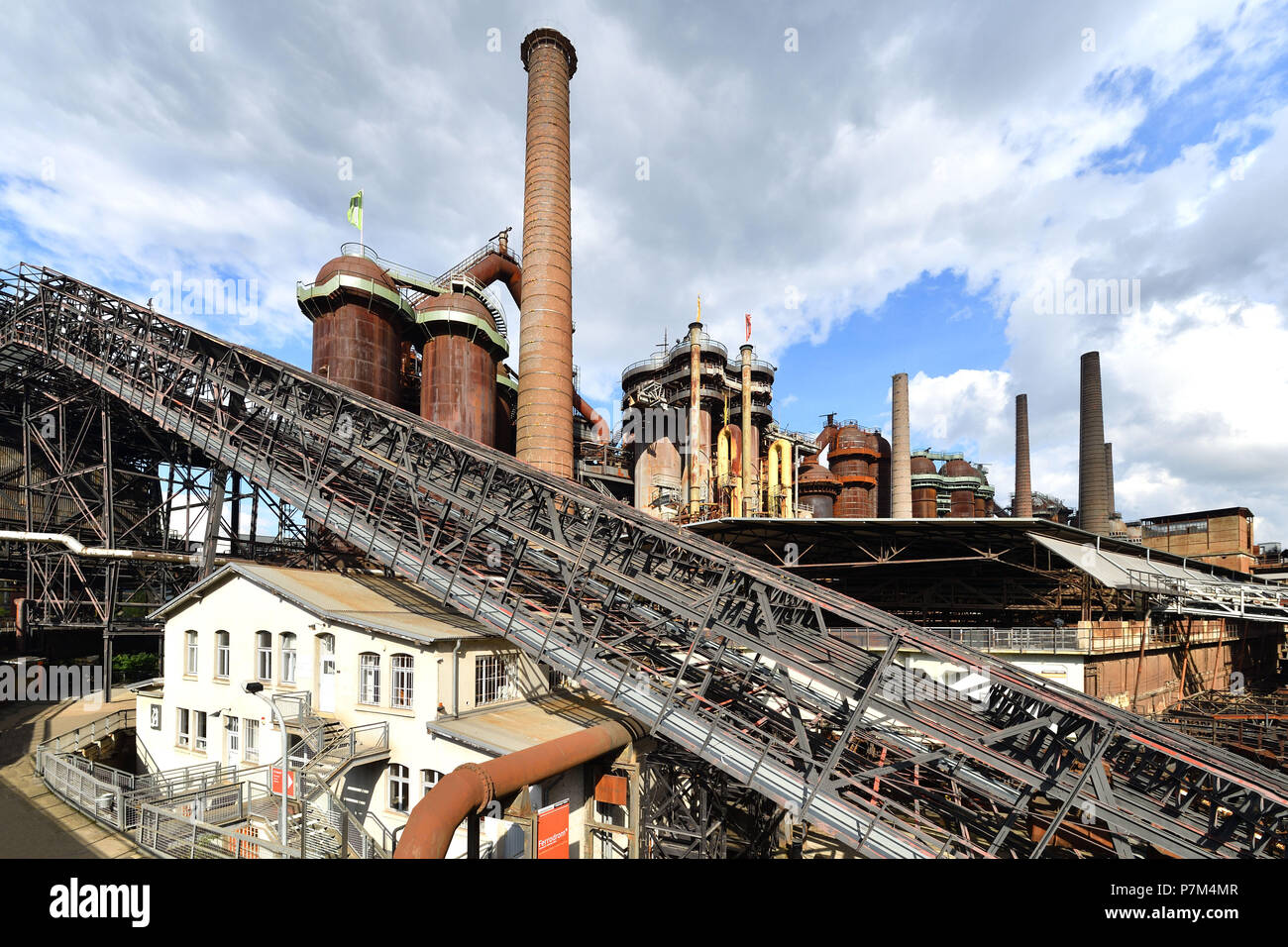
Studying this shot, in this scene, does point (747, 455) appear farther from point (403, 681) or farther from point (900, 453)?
point (403, 681)

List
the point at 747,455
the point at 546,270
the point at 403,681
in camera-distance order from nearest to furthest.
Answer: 1. the point at 403,681
2. the point at 546,270
3. the point at 747,455

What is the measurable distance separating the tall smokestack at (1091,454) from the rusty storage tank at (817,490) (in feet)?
57.2

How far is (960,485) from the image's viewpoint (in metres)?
62.2

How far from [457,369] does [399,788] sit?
71.6 feet

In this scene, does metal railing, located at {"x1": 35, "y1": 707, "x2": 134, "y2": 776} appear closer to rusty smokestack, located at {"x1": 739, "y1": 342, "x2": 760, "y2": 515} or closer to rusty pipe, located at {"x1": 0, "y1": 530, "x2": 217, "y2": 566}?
rusty pipe, located at {"x1": 0, "y1": 530, "x2": 217, "y2": 566}

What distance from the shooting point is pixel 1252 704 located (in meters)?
27.2

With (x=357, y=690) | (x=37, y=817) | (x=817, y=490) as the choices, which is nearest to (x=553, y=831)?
(x=357, y=690)

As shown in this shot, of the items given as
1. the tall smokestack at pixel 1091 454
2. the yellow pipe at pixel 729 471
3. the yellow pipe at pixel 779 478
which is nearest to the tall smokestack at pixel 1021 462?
the tall smokestack at pixel 1091 454

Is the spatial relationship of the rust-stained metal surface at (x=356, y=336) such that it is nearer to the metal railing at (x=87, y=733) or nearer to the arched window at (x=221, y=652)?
the arched window at (x=221, y=652)

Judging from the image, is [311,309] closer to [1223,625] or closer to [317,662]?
[317,662]
